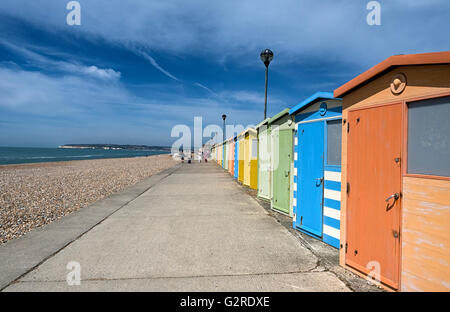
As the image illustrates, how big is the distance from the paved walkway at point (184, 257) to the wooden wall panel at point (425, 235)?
81cm

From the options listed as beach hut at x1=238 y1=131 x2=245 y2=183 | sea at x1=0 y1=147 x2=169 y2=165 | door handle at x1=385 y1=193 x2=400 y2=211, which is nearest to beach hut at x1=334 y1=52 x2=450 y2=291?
door handle at x1=385 y1=193 x2=400 y2=211

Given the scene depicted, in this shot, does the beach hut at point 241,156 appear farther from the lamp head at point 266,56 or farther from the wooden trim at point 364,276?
the wooden trim at point 364,276

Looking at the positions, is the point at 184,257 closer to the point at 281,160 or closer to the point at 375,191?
the point at 375,191

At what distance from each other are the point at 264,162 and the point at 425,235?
19.7 ft

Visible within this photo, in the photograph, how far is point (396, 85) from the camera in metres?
2.98

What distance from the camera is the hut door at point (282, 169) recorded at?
6586 millimetres

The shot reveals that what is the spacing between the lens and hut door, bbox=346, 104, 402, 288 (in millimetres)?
2979

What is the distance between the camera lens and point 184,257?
3982 millimetres

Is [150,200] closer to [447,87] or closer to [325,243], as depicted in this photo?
[325,243]

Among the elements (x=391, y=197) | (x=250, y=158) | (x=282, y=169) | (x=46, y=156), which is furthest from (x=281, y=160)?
(x=46, y=156)

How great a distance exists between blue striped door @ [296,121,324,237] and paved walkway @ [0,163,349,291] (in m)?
0.47
